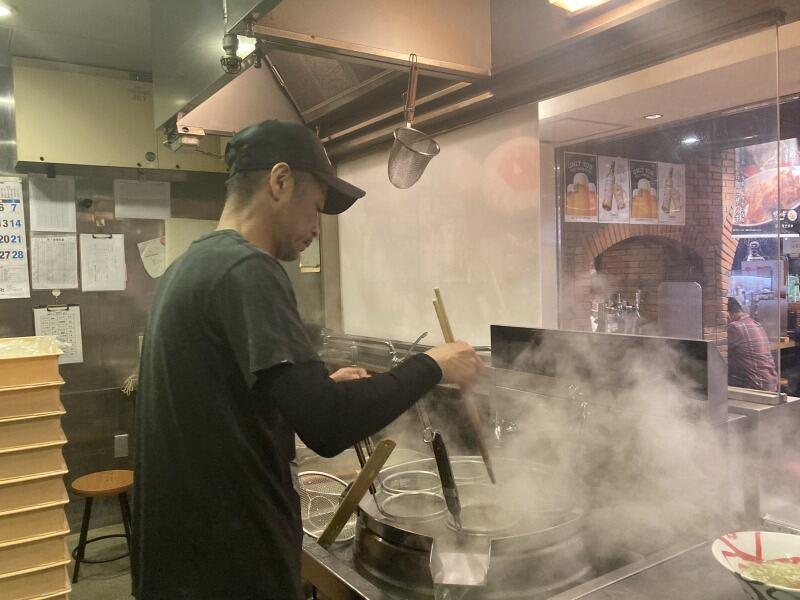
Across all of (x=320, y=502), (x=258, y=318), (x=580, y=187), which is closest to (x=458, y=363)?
(x=258, y=318)

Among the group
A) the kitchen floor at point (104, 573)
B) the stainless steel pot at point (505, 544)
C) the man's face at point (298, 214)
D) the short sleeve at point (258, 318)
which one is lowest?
the kitchen floor at point (104, 573)

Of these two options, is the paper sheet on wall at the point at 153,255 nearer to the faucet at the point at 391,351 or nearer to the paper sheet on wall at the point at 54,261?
the paper sheet on wall at the point at 54,261

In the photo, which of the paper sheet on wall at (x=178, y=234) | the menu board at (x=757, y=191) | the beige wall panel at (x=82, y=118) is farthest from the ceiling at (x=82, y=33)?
the menu board at (x=757, y=191)

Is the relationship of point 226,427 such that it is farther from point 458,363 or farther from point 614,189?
point 614,189

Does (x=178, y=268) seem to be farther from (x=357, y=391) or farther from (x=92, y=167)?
(x=92, y=167)

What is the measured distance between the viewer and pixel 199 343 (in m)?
1.09

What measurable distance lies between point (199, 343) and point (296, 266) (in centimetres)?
236

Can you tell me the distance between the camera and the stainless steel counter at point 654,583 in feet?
3.45

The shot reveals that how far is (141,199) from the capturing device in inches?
152

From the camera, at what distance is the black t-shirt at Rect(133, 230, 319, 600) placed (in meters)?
1.07

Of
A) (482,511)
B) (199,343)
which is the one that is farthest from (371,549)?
(199,343)

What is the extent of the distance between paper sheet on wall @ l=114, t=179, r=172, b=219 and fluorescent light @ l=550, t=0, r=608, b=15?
9.93 ft

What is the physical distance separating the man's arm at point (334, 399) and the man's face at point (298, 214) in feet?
1.12

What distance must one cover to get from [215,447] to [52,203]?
10.6ft
